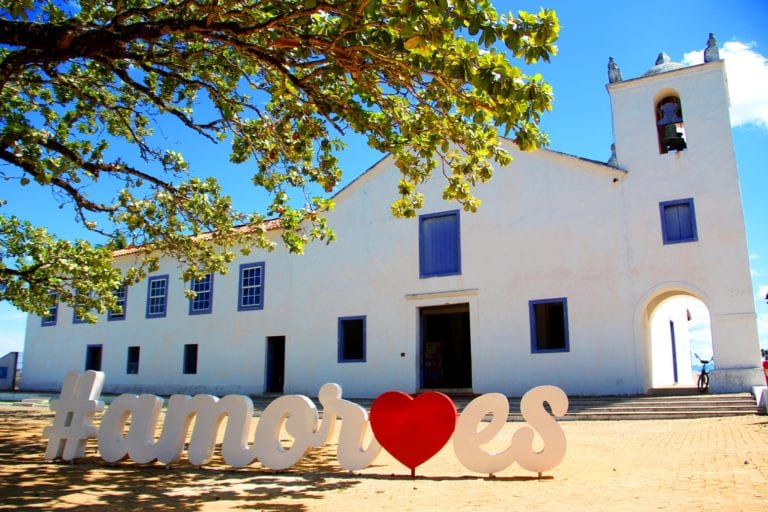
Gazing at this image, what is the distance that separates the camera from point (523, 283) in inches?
714

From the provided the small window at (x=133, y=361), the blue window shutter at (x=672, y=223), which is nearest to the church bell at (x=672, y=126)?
the blue window shutter at (x=672, y=223)

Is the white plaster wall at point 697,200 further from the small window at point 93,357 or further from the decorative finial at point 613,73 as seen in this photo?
the small window at point 93,357

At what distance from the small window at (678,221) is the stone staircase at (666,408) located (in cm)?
410

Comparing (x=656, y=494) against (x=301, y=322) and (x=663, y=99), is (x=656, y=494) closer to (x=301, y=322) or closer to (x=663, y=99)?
(x=663, y=99)

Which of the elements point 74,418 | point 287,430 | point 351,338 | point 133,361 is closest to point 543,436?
point 287,430

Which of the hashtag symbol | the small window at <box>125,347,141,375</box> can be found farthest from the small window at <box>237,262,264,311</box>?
the hashtag symbol

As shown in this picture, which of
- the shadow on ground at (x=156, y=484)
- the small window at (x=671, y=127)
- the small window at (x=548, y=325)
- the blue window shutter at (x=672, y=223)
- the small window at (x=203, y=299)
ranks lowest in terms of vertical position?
the shadow on ground at (x=156, y=484)

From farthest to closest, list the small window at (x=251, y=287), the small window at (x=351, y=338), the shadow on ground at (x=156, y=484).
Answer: the small window at (x=251, y=287) → the small window at (x=351, y=338) → the shadow on ground at (x=156, y=484)

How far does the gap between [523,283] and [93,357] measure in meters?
19.3

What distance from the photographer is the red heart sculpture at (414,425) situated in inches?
282

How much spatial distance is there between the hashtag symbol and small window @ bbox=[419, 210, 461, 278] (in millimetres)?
12307

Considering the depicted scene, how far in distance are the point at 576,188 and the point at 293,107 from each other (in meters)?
11.4

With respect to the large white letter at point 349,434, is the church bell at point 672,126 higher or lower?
higher

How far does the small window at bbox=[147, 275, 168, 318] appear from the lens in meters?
25.2
